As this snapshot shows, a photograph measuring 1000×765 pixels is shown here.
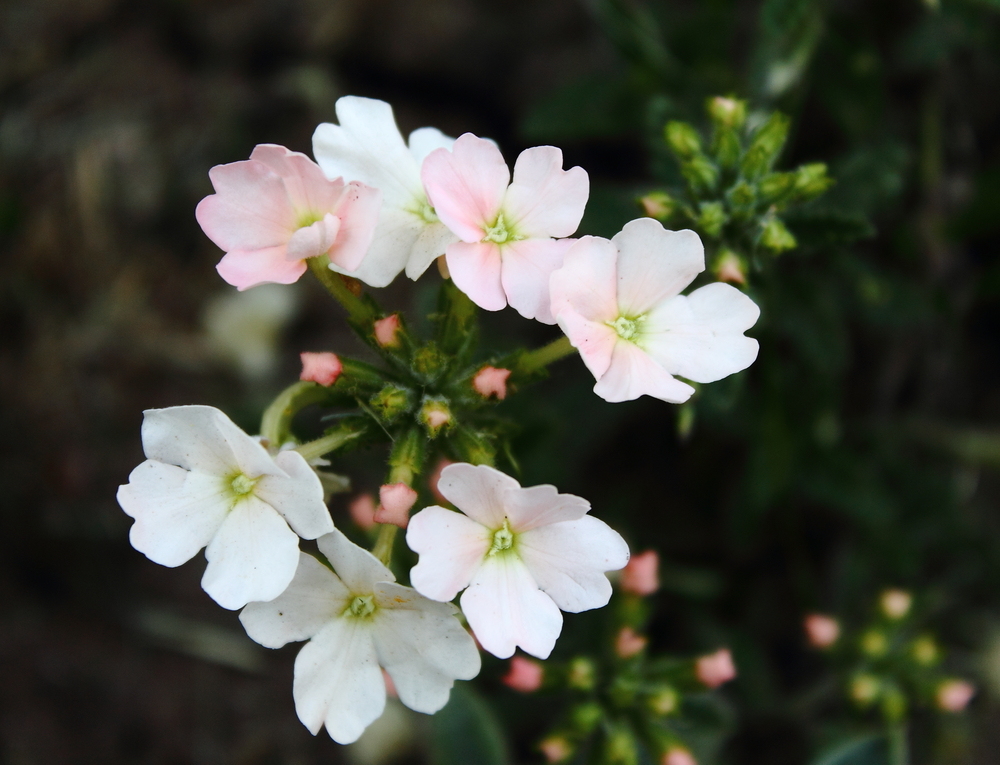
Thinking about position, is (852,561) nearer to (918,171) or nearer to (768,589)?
(768,589)

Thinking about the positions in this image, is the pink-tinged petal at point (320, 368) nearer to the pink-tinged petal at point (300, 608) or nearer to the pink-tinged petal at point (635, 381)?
the pink-tinged petal at point (300, 608)

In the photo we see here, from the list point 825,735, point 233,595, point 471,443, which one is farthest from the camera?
point 825,735

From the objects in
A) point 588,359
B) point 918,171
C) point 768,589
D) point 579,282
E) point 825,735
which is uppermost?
point 918,171

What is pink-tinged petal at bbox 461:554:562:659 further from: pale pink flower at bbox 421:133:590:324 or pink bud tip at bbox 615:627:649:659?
pink bud tip at bbox 615:627:649:659

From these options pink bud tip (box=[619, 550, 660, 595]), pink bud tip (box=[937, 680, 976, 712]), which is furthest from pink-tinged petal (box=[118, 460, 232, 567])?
pink bud tip (box=[937, 680, 976, 712])

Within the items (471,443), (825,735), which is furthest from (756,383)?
(471,443)

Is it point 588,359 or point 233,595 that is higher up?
point 588,359
